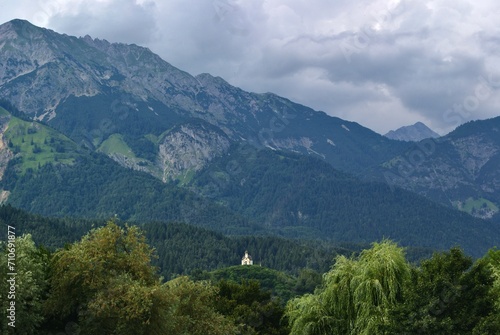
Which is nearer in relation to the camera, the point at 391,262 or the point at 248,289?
the point at 391,262

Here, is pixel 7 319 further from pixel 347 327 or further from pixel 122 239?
pixel 347 327

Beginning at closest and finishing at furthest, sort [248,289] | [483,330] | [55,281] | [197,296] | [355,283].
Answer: [483,330] < [55,281] < [355,283] < [197,296] < [248,289]

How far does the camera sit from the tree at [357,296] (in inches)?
1709

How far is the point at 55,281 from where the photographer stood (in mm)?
42625

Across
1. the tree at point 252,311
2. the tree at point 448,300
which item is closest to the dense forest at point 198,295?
the tree at point 448,300

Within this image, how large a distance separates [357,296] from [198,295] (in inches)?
592

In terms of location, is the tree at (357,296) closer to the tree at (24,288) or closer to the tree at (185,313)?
the tree at (185,313)

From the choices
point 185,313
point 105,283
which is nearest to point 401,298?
point 185,313

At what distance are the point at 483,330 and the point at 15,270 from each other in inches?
1240

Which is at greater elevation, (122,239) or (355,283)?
(122,239)

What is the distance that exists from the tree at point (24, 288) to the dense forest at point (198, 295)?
0.26 ft

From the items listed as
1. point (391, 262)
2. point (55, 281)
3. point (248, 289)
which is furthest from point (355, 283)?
point (248, 289)

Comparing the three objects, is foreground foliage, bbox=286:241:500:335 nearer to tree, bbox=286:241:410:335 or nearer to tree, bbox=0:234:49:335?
tree, bbox=286:241:410:335

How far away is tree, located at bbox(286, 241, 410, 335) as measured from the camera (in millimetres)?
43406
